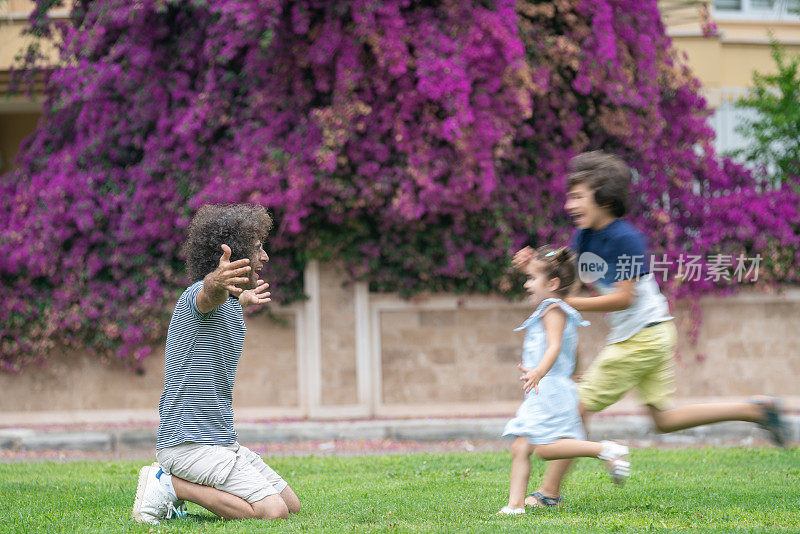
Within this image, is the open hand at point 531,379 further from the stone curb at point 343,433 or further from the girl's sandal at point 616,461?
the stone curb at point 343,433

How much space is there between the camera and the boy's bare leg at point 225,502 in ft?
15.2

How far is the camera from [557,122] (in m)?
10.6

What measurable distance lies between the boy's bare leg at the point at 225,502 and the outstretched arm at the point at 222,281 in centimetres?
84

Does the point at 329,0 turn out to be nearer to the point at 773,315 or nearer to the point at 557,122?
the point at 557,122

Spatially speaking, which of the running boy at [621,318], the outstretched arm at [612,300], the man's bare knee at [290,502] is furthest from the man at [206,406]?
the outstretched arm at [612,300]

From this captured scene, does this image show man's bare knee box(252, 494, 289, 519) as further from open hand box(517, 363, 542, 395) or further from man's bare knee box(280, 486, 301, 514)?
open hand box(517, 363, 542, 395)

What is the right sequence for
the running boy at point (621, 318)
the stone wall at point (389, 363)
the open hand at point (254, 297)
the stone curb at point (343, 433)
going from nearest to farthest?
the open hand at point (254, 297)
the running boy at point (621, 318)
the stone curb at point (343, 433)
the stone wall at point (389, 363)

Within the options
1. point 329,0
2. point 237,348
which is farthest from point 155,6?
point 237,348

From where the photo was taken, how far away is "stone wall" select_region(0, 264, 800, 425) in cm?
1067

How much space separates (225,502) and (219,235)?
123cm

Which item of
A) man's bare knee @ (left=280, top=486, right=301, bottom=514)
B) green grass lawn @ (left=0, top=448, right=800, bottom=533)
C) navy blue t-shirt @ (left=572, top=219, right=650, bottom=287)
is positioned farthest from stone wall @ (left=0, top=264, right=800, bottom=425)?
navy blue t-shirt @ (left=572, top=219, right=650, bottom=287)

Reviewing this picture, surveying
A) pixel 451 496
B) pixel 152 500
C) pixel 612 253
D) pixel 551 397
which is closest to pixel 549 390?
pixel 551 397

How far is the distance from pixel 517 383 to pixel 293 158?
11.0ft

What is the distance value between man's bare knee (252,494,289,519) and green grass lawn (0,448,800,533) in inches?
3.4
